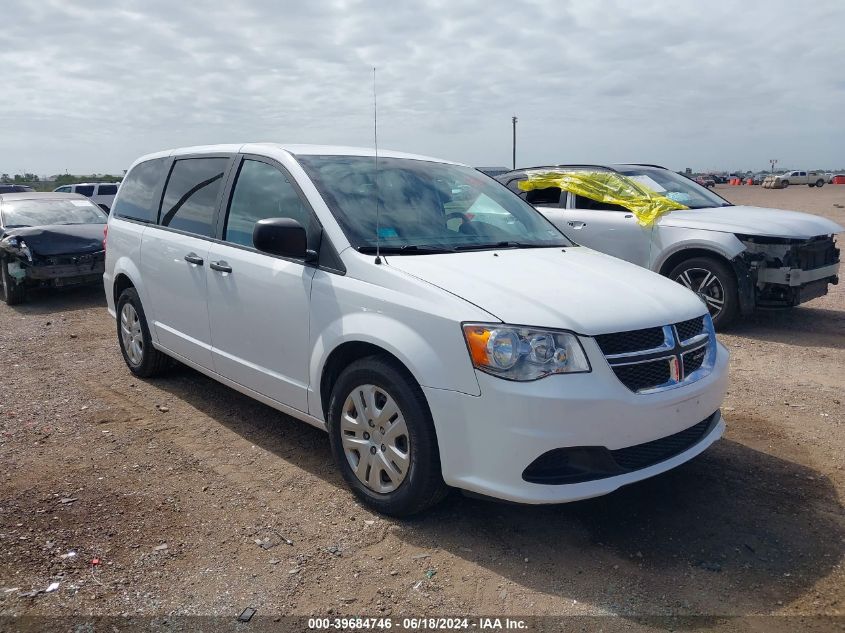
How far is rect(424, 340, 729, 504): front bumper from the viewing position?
116 inches

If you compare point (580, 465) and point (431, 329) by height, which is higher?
point (431, 329)

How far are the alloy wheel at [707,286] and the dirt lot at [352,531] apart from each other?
7.56 feet

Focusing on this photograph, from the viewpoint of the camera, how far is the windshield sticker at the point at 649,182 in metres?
8.32

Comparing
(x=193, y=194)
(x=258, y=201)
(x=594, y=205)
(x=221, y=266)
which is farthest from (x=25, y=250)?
(x=594, y=205)

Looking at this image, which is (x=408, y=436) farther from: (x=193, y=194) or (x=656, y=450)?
(x=193, y=194)

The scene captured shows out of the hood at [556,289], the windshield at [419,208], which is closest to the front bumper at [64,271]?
the windshield at [419,208]

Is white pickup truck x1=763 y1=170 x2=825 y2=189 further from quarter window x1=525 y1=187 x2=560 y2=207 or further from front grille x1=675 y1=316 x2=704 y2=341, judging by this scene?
front grille x1=675 y1=316 x2=704 y2=341

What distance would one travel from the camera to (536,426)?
9.69 feet

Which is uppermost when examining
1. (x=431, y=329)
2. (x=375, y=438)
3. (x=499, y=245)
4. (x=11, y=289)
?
(x=499, y=245)

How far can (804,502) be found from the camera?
3.67 meters

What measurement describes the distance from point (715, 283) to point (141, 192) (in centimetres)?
561

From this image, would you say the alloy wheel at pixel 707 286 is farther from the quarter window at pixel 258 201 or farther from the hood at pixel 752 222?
the quarter window at pixel 258 201

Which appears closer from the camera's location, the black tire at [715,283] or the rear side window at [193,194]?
the rear side window at [193,194]

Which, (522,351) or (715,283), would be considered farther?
(715,283)
